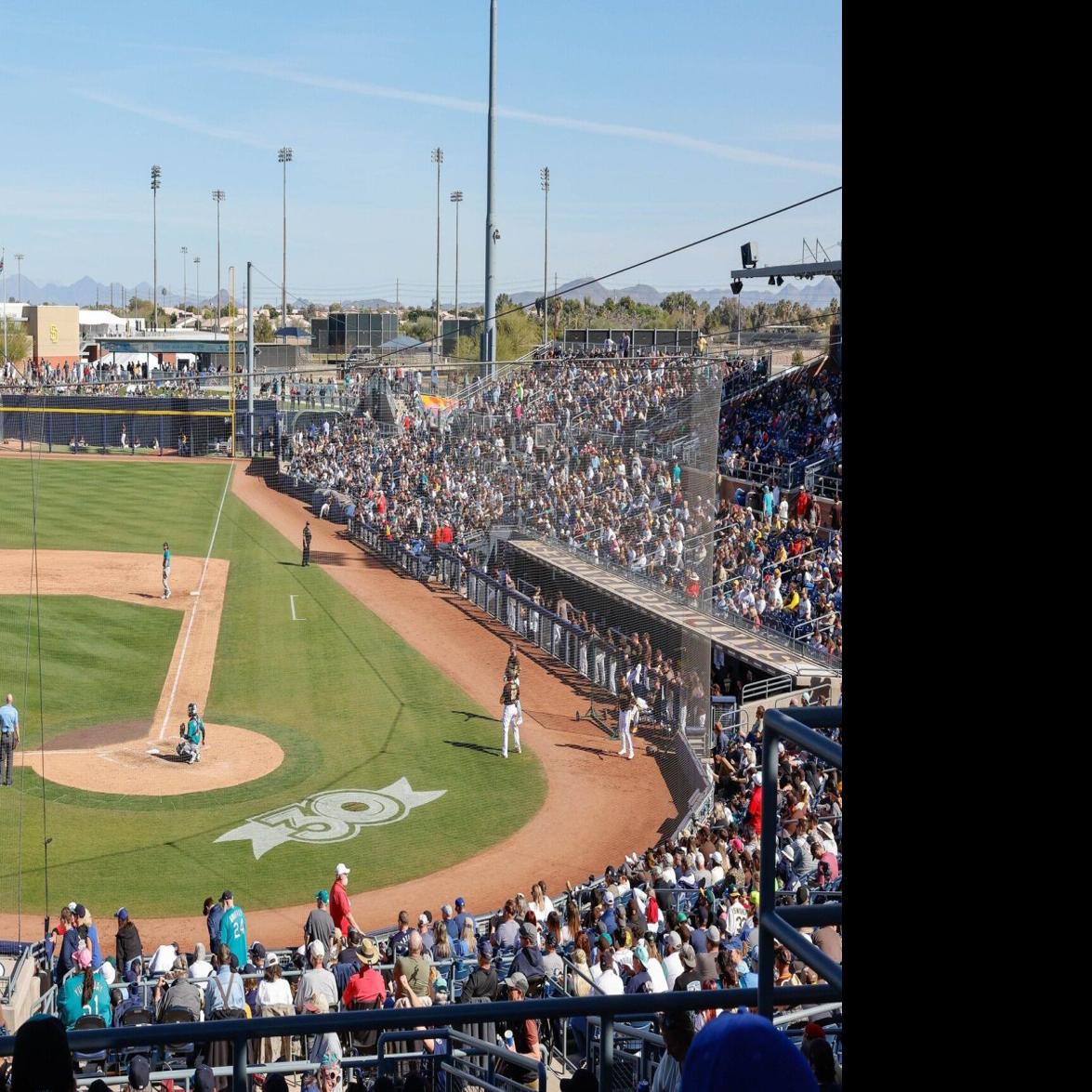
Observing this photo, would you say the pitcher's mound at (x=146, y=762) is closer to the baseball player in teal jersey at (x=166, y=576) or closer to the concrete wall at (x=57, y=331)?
the baseball player in teal jersey at (x=166, y=576)

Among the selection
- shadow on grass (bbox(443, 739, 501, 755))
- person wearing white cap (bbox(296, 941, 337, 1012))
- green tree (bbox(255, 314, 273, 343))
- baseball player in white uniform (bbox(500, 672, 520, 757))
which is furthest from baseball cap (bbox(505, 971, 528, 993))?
green tree (bbox(255, 314, 273, 343))

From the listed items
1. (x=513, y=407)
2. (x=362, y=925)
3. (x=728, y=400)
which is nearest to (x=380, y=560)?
(x=513, y=407)

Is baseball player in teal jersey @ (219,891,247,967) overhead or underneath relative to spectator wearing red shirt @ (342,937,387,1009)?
underneath

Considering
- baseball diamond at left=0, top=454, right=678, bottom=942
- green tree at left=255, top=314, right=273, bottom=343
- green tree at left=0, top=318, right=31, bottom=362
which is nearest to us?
baseball diamond at left=0, top=454, right=678, bottom=942

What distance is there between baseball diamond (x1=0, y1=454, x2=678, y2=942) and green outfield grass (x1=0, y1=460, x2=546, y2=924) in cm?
A: 5

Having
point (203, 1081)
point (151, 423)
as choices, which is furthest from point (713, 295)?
point (203, 1081)

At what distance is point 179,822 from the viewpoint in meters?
18.8

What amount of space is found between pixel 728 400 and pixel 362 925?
78.0 feet

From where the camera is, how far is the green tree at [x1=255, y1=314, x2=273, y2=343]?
115375 mm

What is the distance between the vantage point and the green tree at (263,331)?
115m

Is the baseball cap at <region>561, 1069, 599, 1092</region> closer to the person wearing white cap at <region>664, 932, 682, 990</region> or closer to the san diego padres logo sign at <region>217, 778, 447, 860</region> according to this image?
the person wearing white cap at <region>664, 932, 682, 990</region>

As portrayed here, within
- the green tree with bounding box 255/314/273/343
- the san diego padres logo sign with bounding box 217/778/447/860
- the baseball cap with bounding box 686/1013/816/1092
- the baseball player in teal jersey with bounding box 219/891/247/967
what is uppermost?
the green tree with bounding box 255/314/273/343

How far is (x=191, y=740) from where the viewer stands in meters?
21.5
